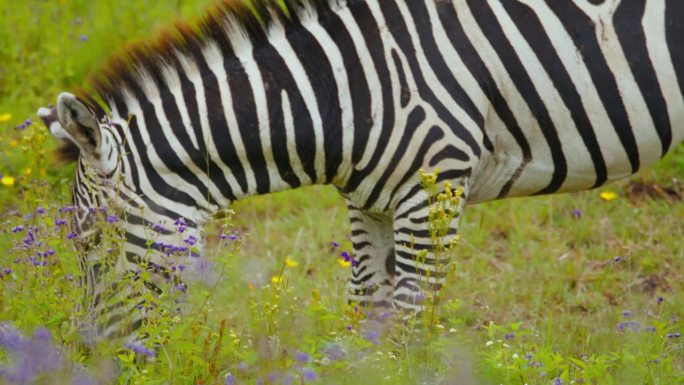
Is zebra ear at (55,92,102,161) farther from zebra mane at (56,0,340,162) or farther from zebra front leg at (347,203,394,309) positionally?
zebra front leg at (347,203,394,309)

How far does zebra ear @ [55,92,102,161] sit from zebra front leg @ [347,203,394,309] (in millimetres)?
1306

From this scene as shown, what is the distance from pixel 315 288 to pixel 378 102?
1806 mm

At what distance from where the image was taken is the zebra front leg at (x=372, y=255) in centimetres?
516

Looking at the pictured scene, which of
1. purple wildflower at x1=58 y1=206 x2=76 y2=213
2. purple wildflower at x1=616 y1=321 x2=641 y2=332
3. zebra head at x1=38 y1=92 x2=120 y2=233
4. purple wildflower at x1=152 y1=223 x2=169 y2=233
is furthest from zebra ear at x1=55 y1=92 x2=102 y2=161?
purple wildflower at x1=616 y1=321 x2=641 y2=332

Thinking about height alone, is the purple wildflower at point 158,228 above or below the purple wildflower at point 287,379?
above

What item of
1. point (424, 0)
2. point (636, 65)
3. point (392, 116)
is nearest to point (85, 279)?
point (392, 116)

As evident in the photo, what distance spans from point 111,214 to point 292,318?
0.79 metres

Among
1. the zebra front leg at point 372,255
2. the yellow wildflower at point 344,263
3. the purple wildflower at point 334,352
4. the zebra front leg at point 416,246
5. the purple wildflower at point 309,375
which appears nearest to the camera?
the purple wildflower at point 309,375

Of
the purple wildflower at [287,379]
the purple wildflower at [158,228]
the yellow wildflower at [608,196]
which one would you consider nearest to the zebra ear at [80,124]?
the purple wildflower at [158,228]

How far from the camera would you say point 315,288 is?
6.09m

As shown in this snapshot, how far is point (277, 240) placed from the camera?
7.25 metres

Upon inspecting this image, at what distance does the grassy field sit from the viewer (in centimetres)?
392

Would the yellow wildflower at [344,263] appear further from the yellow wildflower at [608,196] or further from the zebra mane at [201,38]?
the yellow wildflower at [608,196]

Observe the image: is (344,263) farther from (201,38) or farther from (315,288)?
(201,38)
